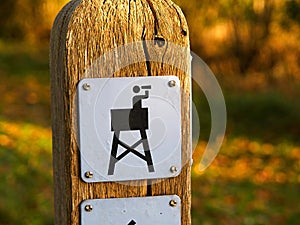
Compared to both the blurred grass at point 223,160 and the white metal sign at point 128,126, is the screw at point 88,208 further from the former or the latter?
the blurred grass at point 223,160

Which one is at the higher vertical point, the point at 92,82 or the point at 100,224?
the point at 92,82

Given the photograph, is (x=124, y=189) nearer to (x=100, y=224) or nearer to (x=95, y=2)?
(x=100, y=224)

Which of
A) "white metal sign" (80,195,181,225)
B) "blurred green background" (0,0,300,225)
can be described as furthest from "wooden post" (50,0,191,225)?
"blurred green background" (0,0,300,225)

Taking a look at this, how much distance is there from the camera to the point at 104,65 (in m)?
1.55

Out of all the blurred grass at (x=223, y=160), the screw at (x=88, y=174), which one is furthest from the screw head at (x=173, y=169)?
the blurred grass at (x=223, y=160)

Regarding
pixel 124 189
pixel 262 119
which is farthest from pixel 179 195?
pixel 262 119

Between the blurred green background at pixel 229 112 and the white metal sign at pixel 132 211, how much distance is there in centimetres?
427

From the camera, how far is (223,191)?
795 cm

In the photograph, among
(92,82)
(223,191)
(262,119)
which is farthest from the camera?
(262,119)

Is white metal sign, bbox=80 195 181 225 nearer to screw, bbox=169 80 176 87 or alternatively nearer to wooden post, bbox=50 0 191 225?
wooden post, bbox=50 0 191 225

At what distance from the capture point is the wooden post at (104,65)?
1.55 metres

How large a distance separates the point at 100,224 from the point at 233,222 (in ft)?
17.8

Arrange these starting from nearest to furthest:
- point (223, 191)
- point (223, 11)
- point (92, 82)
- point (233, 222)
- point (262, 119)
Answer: point (92, 82)
point (233, 222)
point (223, 191)
point (262, 119)
point (223, 11)

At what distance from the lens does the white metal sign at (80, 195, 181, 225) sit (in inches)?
61.5
